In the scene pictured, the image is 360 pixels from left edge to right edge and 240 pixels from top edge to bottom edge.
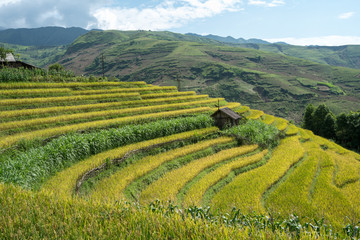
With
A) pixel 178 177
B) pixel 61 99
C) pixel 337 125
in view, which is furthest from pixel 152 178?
pixel 337 125

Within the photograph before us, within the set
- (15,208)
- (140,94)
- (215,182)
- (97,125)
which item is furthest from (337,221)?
(140,94)

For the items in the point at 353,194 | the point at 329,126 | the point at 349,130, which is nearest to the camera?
the point at 353,194

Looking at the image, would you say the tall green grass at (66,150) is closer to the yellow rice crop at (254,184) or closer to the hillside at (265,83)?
the yellow rice crop at (254,184)

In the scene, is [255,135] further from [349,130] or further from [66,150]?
[349,130]

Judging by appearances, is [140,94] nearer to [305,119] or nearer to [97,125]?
[97,125]

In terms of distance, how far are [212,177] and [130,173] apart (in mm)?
5199

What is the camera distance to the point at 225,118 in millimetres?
26453

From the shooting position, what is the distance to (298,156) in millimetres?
19547

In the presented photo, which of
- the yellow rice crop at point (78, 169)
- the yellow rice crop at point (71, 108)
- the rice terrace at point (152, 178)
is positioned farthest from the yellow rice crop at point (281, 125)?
the yellow rice crop at point (78, 169)

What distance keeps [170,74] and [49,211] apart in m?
170

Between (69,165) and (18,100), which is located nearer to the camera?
(69,165)

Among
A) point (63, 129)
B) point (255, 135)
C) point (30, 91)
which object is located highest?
point (30, 91)

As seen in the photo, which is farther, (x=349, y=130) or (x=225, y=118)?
(x=349, y=130)

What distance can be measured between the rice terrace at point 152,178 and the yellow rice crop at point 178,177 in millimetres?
67
